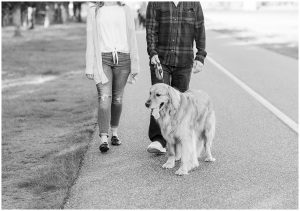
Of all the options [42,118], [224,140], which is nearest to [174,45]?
[224,140]

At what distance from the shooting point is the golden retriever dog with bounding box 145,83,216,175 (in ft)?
20.4

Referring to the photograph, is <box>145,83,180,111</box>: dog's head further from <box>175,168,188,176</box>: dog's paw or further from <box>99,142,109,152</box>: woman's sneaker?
<box>99,142,109,152</box>: woman's sneaker

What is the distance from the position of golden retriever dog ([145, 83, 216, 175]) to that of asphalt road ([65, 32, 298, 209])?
0.55 feet

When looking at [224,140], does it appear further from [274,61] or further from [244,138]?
[274,61]

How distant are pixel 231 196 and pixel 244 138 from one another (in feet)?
8.72

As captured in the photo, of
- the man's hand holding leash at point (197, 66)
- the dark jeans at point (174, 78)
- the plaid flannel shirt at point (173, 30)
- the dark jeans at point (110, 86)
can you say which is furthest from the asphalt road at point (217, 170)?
the plaid flannel shirt at point (173, 30)

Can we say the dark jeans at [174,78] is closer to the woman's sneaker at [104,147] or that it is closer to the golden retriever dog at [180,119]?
the golden retriever dog at [180,119]

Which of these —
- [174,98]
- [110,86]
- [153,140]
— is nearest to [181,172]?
[174,98]

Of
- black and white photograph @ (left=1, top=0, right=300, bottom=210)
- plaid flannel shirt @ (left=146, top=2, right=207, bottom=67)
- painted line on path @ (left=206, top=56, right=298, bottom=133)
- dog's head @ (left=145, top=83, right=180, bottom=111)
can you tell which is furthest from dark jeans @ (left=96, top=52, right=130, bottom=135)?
painted line on path @ (left=206, top=56, right=298, bottom=133)

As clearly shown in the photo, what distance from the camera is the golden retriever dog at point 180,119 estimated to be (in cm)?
620

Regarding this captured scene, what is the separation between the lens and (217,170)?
253 inches

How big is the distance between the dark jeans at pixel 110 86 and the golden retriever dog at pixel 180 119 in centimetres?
93

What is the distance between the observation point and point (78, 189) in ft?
18.8

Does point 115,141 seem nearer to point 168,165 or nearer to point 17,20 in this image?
point 168,165
